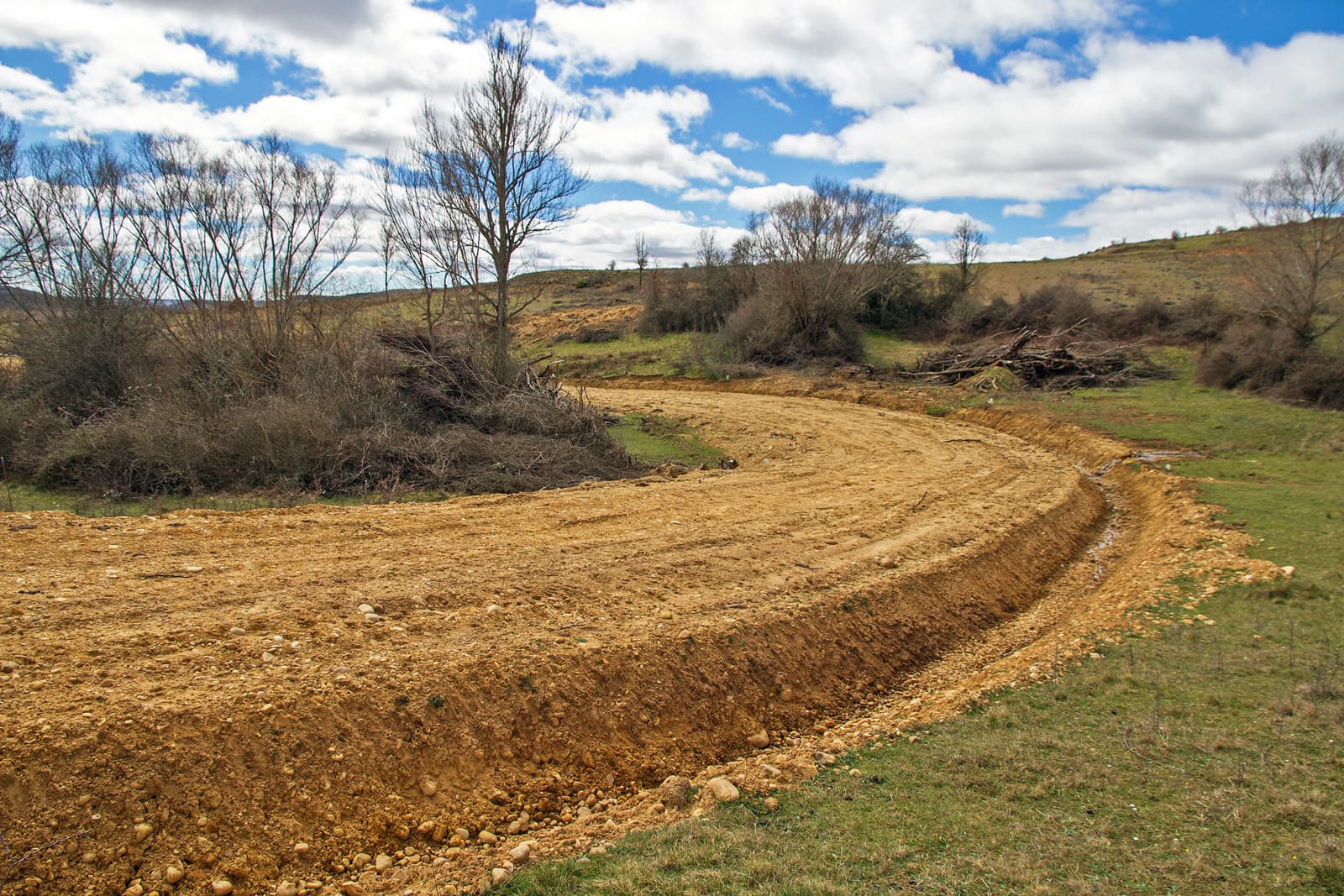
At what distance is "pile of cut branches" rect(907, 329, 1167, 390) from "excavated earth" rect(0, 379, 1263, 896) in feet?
49.4

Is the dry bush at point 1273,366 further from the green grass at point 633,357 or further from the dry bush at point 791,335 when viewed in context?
the green grass at point 633,357

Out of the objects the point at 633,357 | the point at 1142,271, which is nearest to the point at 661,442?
the point at 633,357

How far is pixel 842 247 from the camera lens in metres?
29.2

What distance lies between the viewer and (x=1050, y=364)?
24.7 m

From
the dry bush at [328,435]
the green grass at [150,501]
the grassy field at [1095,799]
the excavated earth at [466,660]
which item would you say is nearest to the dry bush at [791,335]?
the dry bush at [328,435]

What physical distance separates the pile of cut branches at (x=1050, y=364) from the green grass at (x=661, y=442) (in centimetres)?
1142

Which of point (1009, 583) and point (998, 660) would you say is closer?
point (998, 660)

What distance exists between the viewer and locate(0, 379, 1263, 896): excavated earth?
3828mm

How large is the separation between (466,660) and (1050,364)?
24330 millimetres

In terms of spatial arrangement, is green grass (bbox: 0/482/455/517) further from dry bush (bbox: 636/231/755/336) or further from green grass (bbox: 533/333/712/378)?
dry bush (bbox: 636/231/755/336)

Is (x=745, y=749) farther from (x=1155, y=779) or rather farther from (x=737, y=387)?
(x=737, y=387)

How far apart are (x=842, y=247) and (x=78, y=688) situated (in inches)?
1116

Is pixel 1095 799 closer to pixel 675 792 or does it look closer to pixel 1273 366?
pixel 675 792

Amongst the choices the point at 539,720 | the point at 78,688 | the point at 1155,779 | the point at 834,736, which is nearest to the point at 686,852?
the point at 539,720
